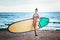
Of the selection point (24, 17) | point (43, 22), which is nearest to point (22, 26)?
point (24, 17)

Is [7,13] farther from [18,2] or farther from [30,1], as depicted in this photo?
[30,1]

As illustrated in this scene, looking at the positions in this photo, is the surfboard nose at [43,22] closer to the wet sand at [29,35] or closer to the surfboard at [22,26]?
the surfboard at [22,26]

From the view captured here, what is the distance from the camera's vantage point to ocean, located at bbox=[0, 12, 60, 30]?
2307 mm

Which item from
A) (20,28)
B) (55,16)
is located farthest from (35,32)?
(55,16)

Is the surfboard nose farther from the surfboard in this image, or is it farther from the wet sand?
the wet sand

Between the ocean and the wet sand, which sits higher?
the ocean

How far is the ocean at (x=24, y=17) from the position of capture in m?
2.31

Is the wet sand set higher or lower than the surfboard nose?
lower

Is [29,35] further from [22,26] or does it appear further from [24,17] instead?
[24,17]

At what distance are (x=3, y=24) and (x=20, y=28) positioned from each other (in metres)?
0.28

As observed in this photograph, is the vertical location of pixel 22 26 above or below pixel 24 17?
below

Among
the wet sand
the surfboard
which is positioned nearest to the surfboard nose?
the surfboard

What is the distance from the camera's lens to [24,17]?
2.32 metres

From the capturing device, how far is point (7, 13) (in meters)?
2.32
